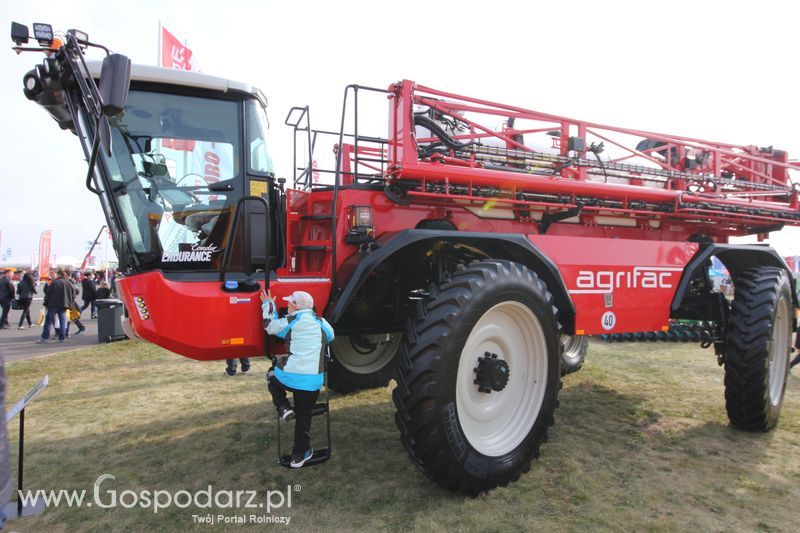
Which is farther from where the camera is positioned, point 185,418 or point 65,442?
point 185,418

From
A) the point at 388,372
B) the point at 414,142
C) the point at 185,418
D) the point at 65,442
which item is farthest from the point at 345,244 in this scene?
the point at 65,442

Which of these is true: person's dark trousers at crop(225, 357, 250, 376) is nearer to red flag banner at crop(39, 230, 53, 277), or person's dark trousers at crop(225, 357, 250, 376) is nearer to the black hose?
the black hose

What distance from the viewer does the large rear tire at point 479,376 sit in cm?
318

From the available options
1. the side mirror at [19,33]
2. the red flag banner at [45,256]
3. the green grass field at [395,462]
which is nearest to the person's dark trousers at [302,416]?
the green grass field at [395,462]

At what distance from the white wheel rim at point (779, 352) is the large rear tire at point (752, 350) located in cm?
7

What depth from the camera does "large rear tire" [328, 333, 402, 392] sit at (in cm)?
545

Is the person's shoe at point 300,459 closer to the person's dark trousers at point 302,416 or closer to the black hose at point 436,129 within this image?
the person's dark trousers at point 302,416

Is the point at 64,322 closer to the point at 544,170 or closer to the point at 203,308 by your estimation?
the point at 203,308

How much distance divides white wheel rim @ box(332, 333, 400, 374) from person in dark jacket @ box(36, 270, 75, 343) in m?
8.75

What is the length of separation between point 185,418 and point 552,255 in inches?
157

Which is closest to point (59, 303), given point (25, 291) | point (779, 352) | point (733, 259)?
point (25, 291)

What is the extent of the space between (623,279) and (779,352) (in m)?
2.30

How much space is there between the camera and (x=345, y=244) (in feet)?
A: 12.3

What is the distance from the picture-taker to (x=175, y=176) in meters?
3.60
